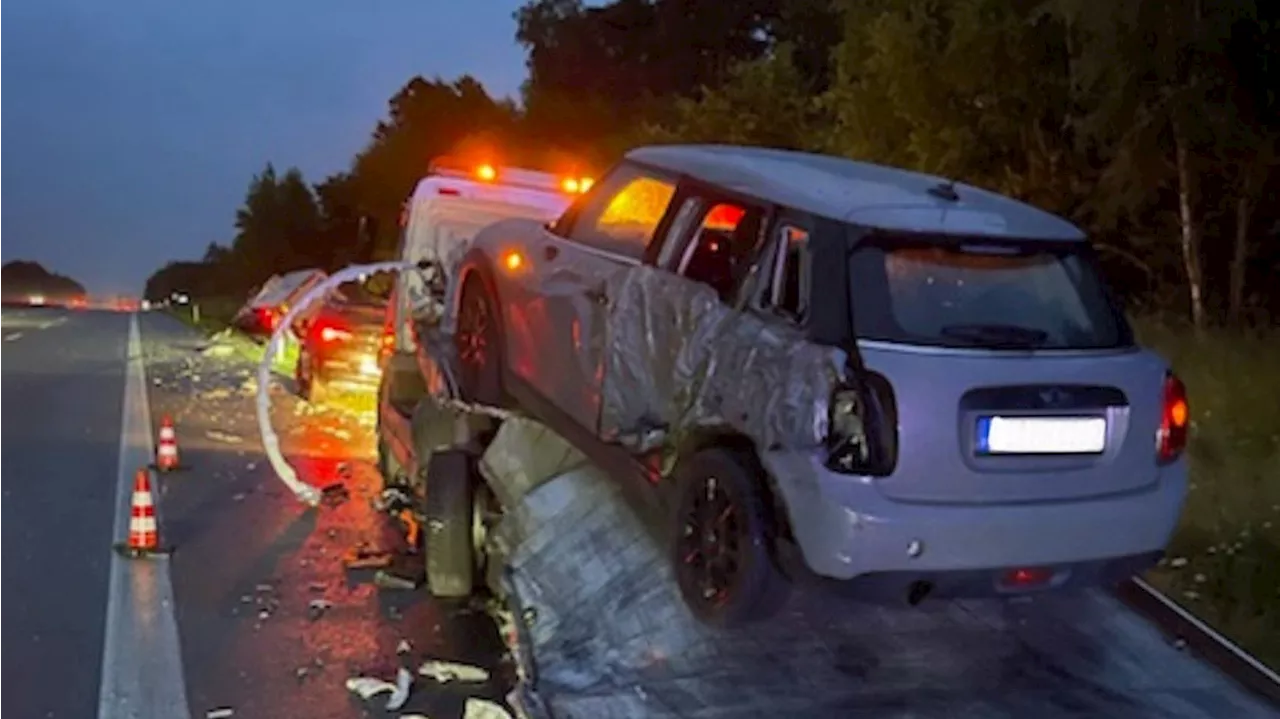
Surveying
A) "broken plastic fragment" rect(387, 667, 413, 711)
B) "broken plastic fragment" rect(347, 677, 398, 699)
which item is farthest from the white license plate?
"broken plastic fragment" rect(347, 677, 398, 699)

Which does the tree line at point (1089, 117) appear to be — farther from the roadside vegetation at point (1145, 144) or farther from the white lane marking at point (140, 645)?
the white lane marking at point (140, 645)

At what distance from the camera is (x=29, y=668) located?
6797 millimetres

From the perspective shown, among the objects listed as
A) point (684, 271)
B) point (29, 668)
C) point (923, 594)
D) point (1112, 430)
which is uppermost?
point (684, 271)

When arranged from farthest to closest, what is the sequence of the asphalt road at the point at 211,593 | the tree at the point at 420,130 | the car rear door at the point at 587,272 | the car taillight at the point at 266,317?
the tree at the point at 420,130 → the car taillight at the point at 266,317 → the car rear door at the point at 587,272 → the asphalt road at the point at 211,593

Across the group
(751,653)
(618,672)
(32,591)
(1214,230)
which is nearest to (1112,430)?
(751,653)

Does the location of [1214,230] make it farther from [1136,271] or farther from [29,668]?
[29,668]

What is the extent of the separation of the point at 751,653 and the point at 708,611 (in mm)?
290

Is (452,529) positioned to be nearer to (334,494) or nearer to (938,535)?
(938,535)

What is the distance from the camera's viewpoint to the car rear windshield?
233 inches

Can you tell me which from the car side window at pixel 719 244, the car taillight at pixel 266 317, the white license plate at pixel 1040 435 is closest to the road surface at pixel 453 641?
the white license plate at pixel 1040 435

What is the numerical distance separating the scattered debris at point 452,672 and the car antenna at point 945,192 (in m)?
2.78

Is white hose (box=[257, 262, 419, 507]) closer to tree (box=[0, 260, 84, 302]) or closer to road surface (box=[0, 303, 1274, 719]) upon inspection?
road surface (box=[0, 303, 1274, 719])

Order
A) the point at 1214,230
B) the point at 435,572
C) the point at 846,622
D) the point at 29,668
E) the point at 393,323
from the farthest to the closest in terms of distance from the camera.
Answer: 1. the point at 1214,230
2. the point at 393,323
3. the point at 435,572
4. the point at 29,668
5. the point at 846,622

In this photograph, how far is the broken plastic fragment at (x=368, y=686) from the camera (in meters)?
6.54
